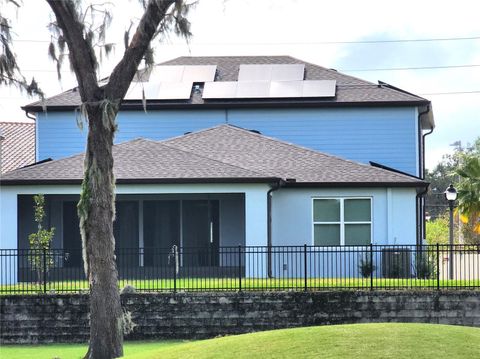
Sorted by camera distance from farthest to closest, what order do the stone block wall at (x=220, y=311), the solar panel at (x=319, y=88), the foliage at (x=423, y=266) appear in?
the solar panel at (x=319, y=88) → the foliage at (x=423, y=266) → the stone block wall at (x=220, y=311)

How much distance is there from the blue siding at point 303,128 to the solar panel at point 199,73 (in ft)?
6.03

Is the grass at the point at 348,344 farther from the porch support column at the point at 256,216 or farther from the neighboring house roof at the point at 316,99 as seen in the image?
the neighboring house roof at the point at 316,99

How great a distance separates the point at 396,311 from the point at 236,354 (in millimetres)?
11176

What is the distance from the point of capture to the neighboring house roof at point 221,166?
27.3 m

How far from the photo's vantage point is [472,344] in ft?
37.9

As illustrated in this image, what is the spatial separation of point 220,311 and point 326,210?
7.77 meters

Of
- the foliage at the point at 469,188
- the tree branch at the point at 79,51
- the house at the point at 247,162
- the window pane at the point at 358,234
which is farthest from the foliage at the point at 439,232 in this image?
the tree branch at the point at 79,51

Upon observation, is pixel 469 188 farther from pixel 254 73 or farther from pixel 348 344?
pixel 348 344

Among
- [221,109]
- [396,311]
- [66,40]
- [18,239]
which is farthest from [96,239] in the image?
[221,109]

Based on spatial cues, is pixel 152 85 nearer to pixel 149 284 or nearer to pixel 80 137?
pixel 80 137

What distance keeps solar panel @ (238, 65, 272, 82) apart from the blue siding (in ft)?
6.30

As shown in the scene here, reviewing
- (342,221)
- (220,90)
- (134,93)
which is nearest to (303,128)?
(220,90)

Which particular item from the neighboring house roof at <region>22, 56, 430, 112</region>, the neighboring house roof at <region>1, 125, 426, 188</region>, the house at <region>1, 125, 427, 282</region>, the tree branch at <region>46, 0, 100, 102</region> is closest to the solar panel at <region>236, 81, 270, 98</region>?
the neighboring house roof at <region>22, 56, 430, 112</region>

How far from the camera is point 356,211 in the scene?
29.0 meters
